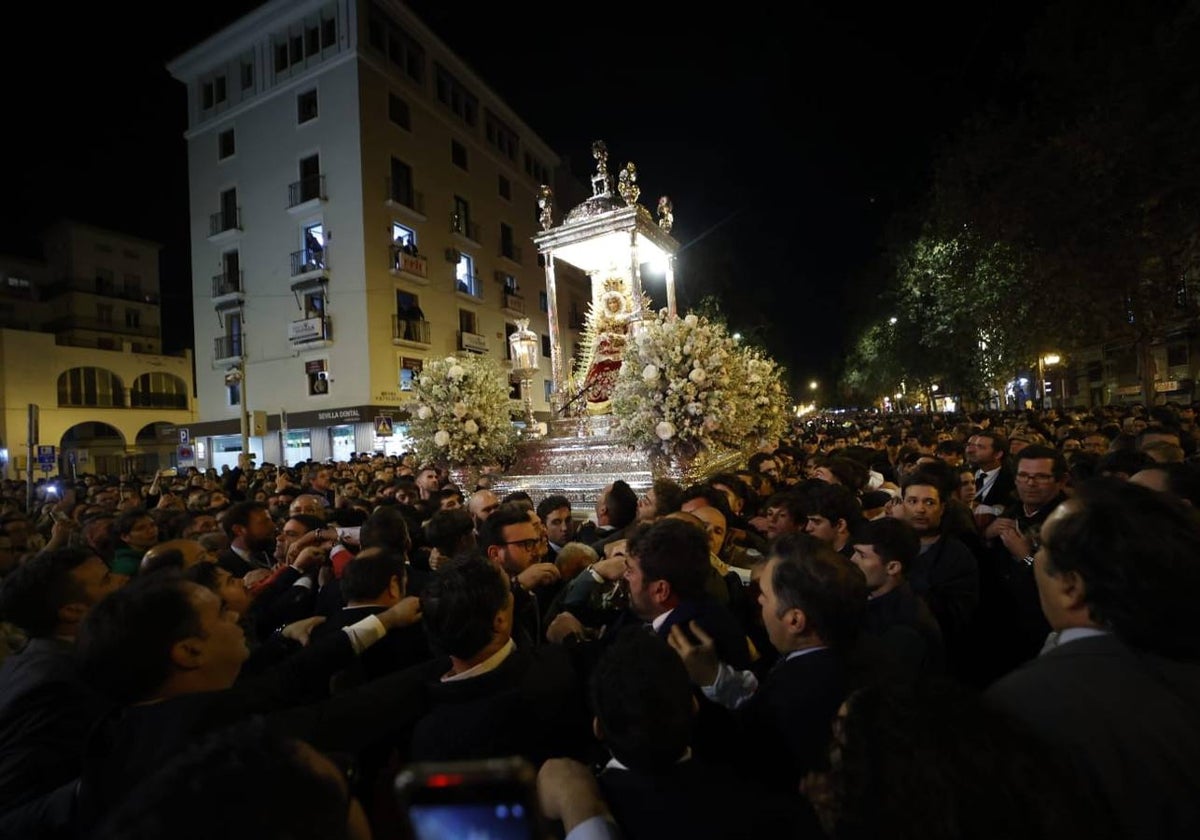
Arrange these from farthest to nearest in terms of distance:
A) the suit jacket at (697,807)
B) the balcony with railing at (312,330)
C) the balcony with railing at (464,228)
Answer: the balcony with railing at (464,228) < the balcony with railing at (312,330) < the suit jacket at (697,807)

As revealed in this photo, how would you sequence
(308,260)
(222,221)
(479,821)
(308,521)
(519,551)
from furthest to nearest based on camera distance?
(222,221) < (308,260) < (308,521) < (519,551) < (479,821)

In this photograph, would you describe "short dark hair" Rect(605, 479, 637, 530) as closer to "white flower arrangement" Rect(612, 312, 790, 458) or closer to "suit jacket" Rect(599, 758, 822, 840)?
"white flower arrangement" Rect(612, 312, 790, 458)

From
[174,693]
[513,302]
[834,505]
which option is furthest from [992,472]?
[513,302]

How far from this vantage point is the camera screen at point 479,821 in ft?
3.07

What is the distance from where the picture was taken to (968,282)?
20.1m

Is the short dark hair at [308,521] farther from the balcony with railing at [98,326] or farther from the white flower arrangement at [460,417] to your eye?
the balcony with railing at [98,326]

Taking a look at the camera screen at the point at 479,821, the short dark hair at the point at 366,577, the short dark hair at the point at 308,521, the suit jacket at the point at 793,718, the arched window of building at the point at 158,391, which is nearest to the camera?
the camera screen at the point at 479,821

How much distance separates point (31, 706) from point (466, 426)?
23.7 feet

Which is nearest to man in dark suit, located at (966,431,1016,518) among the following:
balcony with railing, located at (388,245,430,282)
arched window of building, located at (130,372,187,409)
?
balcony with railing, located at (388,245,430,282)

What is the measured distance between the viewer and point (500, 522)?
3.67 m

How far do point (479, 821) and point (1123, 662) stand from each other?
140cm

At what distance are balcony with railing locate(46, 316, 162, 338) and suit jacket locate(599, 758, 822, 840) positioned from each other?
40198mm

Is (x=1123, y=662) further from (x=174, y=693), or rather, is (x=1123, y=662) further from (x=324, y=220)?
(x=324, y=220)

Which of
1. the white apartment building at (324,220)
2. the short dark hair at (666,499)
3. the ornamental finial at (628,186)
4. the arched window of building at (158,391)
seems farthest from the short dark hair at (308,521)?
the arched window of building at (158,391)
